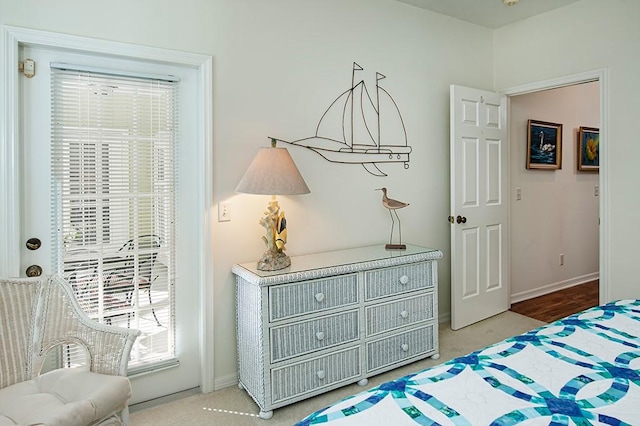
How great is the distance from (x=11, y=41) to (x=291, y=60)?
149 centimetres

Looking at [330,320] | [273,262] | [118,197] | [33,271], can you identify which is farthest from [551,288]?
[33,271]

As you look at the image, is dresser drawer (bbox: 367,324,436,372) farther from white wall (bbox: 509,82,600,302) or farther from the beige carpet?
white wall (bbox: 509,82,600,302)

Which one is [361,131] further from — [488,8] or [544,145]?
[544,145]

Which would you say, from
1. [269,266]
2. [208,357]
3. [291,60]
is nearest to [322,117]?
[291,60]

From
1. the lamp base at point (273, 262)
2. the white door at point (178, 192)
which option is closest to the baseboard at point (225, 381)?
the white door at point (178, 192)

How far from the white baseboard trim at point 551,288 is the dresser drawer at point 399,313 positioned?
1.74 m

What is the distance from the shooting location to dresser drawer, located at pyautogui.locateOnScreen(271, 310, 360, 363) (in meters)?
2.19

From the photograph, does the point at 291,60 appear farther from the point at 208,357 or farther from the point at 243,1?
the point at 208,357

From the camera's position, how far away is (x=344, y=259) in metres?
2.55

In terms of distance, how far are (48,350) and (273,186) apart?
1.28m

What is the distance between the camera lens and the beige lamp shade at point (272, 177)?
2.20 m

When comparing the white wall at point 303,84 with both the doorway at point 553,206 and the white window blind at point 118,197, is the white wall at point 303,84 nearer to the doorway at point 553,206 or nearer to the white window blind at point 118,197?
the white window blind at point 118,197

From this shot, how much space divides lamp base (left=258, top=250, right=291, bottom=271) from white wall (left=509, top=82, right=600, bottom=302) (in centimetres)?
270

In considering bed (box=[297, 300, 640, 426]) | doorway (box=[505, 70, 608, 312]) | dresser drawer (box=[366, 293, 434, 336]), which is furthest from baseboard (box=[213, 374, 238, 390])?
doorway (box=[505, 70, 608, 312])
